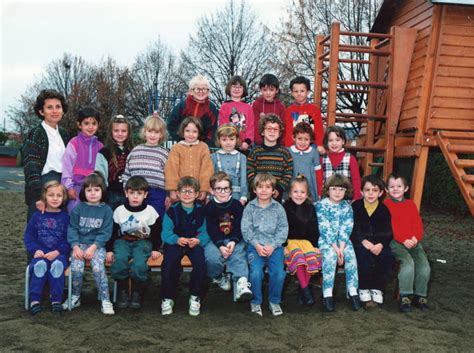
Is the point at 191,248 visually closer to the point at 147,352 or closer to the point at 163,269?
the point at 163,269

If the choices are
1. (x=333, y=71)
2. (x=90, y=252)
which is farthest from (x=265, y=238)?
(x=333, y=71)

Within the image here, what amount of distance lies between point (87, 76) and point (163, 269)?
3052cm

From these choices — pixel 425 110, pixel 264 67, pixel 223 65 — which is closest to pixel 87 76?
pixel 223 65

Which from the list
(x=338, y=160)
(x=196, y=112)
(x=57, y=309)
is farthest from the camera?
(x=196, y=112)

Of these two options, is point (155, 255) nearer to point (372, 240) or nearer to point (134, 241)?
point (134, 241)

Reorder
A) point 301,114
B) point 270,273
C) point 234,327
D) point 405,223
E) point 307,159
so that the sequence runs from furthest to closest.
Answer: point 301,114, point 307,159, point 405,223, point 270,273, point 234,327

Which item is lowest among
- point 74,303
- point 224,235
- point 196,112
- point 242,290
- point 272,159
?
point 74,303

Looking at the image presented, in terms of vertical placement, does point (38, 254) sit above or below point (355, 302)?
above

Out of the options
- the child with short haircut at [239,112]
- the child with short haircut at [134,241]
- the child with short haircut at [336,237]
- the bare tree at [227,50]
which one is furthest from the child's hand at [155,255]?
the bare tree at [227,50]

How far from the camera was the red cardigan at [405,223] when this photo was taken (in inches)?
213

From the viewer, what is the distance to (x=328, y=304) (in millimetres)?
5062

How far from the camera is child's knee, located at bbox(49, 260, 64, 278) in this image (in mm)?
4754

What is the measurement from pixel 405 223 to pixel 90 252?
10.3 feet

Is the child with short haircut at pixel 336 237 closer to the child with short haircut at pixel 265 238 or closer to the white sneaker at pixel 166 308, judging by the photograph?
the child with short haircut at pixel 265 238
